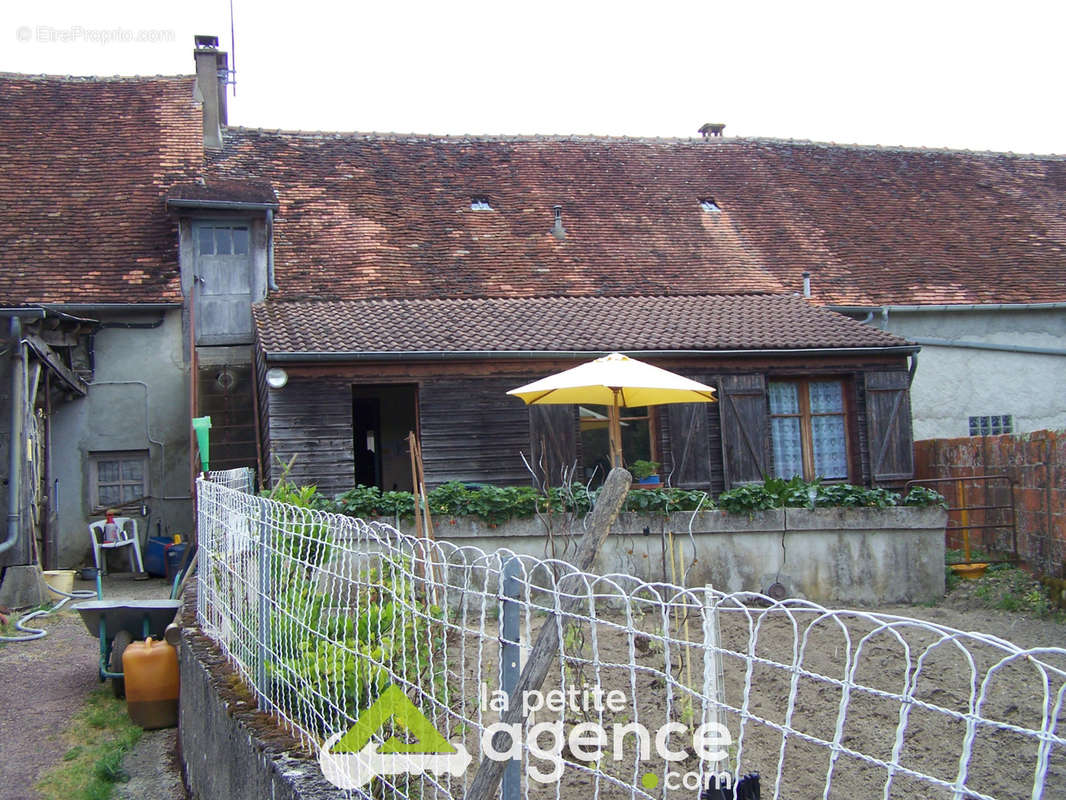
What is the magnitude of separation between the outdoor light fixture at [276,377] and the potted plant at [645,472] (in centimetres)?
473

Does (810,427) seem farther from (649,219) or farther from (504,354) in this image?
(649,219)

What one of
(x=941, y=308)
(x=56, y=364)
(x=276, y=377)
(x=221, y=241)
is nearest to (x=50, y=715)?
(x=276, y=377)

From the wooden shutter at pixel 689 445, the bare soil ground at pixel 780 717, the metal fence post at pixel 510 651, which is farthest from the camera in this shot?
the wooden shutter at pixel 689 445

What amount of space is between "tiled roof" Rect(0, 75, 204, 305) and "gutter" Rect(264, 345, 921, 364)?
11.8 feet

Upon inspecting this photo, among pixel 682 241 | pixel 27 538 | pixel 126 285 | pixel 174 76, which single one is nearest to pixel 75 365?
pixel 126 285

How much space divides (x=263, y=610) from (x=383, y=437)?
12.7m

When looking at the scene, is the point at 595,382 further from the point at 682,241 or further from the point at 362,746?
the point at 682,241

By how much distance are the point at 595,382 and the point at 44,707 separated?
17.5 feet

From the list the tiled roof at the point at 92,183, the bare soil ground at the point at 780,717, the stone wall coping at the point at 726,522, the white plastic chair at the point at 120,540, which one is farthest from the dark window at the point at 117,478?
the stone wall coping at the point at 726,522

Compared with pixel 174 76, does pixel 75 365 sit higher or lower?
lower

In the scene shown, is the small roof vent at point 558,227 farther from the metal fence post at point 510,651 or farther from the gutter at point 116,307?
the metal fence post at point 510,651

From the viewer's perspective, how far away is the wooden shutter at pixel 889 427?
14479 mm

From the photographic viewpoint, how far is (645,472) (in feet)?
39.8

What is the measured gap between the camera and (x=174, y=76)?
2020cm
